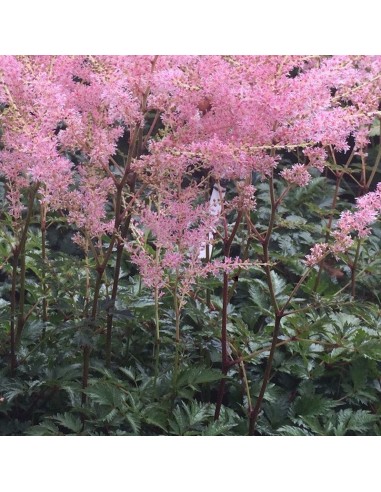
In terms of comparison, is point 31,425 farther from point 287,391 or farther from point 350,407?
point 350,407

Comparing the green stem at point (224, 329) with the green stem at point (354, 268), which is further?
the green stem at point (354, 268)

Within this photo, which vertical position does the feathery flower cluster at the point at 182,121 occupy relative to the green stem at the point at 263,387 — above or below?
above

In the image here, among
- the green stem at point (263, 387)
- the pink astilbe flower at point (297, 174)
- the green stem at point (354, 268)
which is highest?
the pink astilbe flower at point (297, 174)

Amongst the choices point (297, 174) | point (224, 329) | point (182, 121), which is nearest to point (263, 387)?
point (224, 329)

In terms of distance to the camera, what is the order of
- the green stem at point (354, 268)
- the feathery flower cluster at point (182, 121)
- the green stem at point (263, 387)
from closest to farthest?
the feathery flower cluster at point (182, 121), the green stem at point (263, 387), the green stem at point (354, 268)

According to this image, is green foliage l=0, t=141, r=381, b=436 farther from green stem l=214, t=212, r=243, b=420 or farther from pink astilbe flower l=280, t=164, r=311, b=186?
pink astilbe flower l=280, t=164, r=311, b=186

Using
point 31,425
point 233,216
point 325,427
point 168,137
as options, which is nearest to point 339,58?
point 168,137

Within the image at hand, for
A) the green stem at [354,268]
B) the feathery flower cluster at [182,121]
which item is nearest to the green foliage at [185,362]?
the green stem at [354,268]

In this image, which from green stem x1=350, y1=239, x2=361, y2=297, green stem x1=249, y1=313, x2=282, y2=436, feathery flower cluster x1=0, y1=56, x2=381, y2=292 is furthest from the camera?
green stem x1=350, y1=239, x2=361, y2=297

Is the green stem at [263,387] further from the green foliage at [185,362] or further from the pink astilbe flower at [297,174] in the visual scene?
the pink astilbe flower at [297,174]

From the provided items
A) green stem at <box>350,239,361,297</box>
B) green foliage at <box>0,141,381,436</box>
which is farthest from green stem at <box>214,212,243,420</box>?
green stem at <box>350,239,361,297</box>

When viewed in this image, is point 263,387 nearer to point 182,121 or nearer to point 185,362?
point 185,362

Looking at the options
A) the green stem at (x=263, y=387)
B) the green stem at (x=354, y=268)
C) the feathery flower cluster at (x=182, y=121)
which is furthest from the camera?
the green stem at (x=354, y=268)
